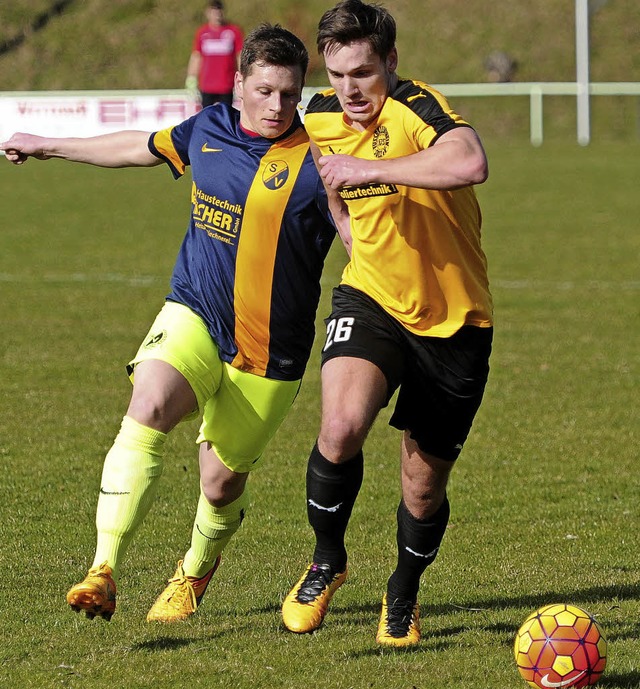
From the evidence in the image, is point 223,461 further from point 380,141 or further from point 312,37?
point 312,37

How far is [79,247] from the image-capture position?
1675cm

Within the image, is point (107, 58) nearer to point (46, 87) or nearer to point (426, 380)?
point (46, 87)

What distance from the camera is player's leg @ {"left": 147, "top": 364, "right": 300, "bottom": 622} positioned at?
5012 mm

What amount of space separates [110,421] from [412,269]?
14.4ft

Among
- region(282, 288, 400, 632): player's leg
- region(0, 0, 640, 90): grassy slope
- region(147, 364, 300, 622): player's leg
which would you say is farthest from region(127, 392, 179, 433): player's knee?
region(0, 0, 640, 90): grassy slope

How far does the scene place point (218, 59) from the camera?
23953 mm

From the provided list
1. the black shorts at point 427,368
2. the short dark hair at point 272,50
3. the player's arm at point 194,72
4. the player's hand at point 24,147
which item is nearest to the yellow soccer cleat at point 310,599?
the black shorts at point 427,368

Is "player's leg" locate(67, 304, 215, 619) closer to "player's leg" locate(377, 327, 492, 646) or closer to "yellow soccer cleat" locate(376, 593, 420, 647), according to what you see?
"player's leg" locate(377, 327, 492, 646)

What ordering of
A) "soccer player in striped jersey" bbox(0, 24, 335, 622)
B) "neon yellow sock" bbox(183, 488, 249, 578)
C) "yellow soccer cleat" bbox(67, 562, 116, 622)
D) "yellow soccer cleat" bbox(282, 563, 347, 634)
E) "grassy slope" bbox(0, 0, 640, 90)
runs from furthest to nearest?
"grassy slope" bbox(0, 0, 640, 90), "neon yellow sock" bbox(183, 488, 249, 578), "soccer player in striped jersey" bbox(0, 24, 335, 622), "yellow soccer cleat" bbox(282, 563, 347, 634), "yellow soccer cleat" bbox(67, 562, 116, 622)

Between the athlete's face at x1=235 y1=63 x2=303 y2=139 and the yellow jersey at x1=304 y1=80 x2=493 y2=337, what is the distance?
0.24 meters

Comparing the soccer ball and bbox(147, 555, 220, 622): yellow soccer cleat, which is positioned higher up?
the soccer ball

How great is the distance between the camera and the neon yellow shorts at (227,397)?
4.89 m

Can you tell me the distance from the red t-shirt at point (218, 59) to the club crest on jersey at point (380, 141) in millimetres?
19710

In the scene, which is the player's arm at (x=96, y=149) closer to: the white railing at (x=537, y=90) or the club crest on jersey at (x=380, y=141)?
the club crest on jersey at (x=380, y=141)
